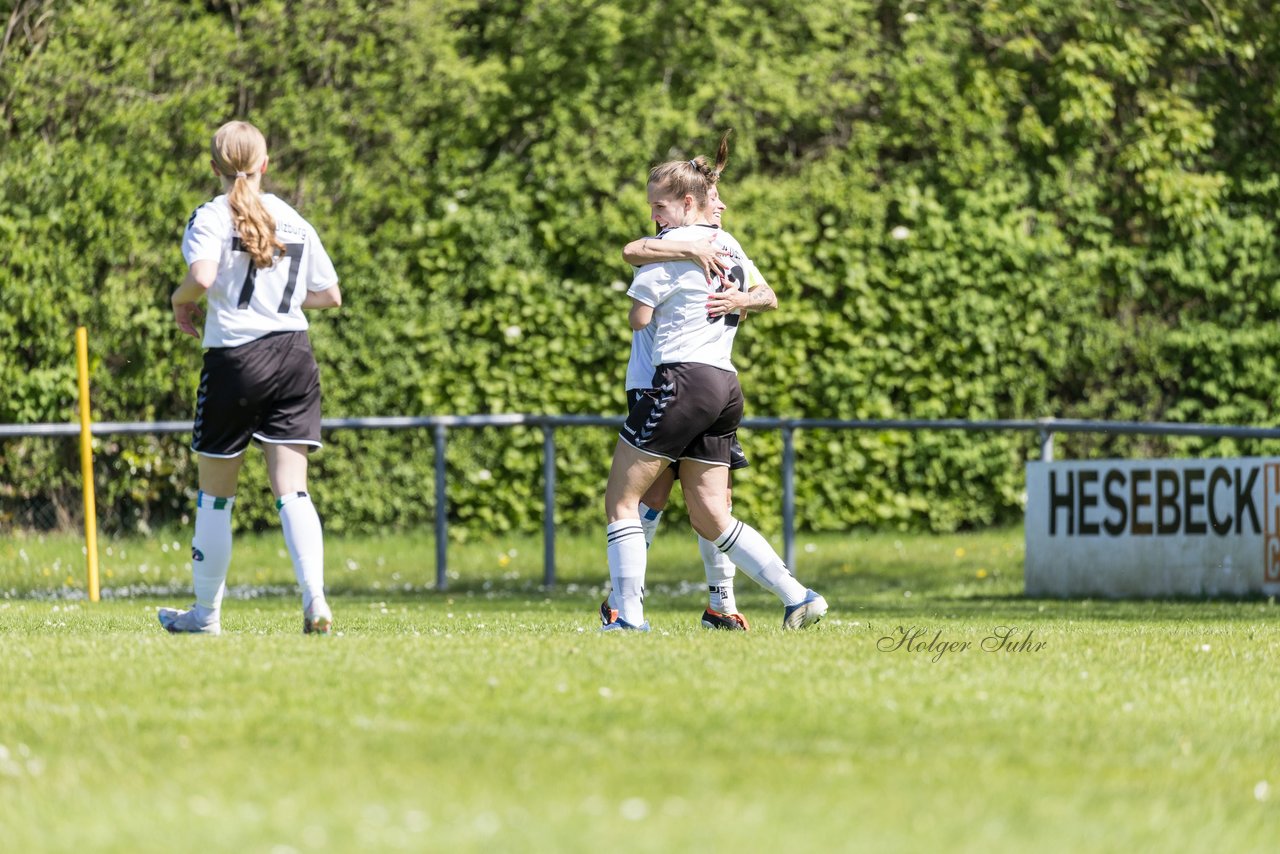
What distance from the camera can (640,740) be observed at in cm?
408

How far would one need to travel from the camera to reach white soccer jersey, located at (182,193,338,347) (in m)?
5.90

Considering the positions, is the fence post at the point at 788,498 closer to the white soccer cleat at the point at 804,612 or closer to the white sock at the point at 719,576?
the white sock at the point at 719,576

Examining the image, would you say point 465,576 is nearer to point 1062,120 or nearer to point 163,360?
point 163,360

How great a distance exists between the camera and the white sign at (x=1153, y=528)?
10.4 meters

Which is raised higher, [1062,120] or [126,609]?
[1062,120]

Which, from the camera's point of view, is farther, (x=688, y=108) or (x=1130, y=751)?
(x=688, y=108)

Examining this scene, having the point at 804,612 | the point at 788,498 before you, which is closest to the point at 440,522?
the point at 788,498

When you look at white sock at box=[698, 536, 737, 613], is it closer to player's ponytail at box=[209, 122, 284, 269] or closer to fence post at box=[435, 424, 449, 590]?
player's ponytail at box=[209, 122, 284, 269]

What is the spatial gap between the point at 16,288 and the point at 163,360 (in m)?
1.12

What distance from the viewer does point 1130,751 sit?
164 inches

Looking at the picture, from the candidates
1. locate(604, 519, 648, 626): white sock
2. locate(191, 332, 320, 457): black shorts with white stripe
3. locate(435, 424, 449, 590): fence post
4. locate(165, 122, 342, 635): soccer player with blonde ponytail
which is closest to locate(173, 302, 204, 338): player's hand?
locate(165, 122, 342, 635): soccer player with blonde ponytail

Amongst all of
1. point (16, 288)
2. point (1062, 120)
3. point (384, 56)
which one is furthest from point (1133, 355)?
point (16, 288)

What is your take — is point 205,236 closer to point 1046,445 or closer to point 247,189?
point 247,189

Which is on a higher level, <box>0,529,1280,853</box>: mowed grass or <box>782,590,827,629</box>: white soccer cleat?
<box>0,529,1280,853</box>: mowed grass
